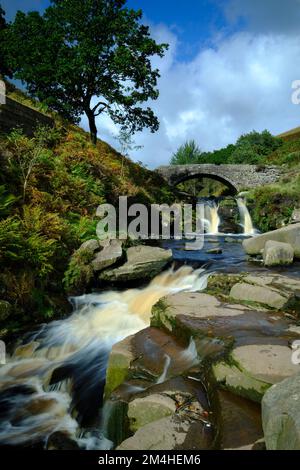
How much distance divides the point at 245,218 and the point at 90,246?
14.7 metres

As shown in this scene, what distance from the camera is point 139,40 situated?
65.5ft

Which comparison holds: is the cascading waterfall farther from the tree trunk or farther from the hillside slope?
the tree trunk

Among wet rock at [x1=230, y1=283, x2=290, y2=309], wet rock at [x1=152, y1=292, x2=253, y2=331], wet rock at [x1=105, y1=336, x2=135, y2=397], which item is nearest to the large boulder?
wet rock at [x1=230, y1=283, x2=290, y2=309]

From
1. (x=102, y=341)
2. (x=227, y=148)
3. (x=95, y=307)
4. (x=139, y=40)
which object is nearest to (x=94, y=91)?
(x=139, y=40)

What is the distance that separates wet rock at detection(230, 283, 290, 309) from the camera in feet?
18.2

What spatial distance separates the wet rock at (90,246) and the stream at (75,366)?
127 cm

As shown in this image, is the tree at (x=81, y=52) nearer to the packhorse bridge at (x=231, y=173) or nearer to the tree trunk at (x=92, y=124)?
the tree trunk at (x=92, y=124)

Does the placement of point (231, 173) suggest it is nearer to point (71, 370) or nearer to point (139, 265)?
point (139, 265)

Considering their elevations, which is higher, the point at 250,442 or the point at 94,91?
the point at 94,91

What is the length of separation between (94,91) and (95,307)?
17.4 m

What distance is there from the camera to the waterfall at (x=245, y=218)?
2044cm

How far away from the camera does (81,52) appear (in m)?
18.7

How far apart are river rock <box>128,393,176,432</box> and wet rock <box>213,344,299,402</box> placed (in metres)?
0.63

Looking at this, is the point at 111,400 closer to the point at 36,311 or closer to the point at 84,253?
the point at 36,311
